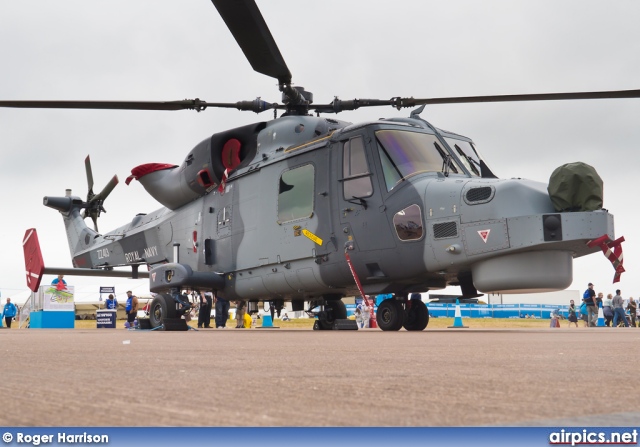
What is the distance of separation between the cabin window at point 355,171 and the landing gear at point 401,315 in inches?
71.3

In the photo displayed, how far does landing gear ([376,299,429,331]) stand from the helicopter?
0.02 metres

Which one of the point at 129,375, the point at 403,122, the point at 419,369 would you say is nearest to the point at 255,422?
the point at 129,375

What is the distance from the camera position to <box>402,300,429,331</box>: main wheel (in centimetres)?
1170

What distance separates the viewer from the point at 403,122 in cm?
1128

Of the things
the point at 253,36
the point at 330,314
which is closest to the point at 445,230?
the point at 253,36

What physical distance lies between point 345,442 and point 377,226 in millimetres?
9168

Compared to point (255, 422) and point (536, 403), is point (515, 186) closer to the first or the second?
point (536, 403)

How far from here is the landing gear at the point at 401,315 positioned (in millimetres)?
11422

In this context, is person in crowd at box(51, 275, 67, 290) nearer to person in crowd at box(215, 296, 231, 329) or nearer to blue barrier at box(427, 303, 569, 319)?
person in crowd at box(215, 296, 231, 329)

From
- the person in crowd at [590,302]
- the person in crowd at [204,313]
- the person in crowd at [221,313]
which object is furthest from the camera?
the person in crowd at [590,302]

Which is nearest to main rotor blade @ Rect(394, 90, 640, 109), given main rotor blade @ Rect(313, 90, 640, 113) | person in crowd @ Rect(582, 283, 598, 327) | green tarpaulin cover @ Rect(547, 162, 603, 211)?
main rotor blade @ Rect(313, 90, 640, 113)

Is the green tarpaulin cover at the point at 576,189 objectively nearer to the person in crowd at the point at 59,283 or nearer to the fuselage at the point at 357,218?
the fuselage at the point at 357,218

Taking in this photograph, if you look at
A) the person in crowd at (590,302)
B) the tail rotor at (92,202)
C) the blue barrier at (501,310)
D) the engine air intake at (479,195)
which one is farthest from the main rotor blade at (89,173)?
the blue barrier at (501,310)

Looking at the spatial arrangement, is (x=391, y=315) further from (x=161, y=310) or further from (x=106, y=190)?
(x=106, y=190)
